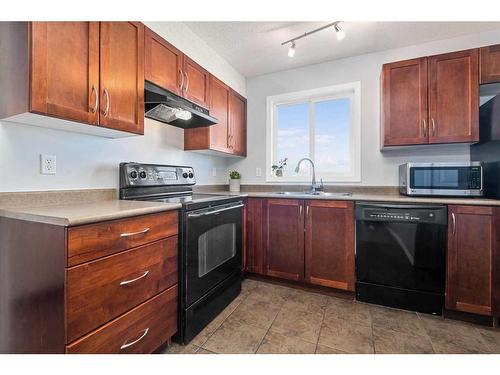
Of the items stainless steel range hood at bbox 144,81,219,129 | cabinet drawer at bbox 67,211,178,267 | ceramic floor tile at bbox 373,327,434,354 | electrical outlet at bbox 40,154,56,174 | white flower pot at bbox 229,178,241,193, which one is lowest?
ceramic floor tile at bbox 373,327,434,354

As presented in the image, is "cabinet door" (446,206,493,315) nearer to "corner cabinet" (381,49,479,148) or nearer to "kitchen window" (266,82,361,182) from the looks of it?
"corner cabinet" (381,49,479,148)

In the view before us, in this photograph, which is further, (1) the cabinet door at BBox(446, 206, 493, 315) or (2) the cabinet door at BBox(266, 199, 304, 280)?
(2) the cabinet door at BBox(266, 199, 304, 280)

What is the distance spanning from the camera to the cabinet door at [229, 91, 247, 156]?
280 cm

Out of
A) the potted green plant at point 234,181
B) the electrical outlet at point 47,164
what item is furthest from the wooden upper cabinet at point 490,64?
the electrical outlet at point 47,164

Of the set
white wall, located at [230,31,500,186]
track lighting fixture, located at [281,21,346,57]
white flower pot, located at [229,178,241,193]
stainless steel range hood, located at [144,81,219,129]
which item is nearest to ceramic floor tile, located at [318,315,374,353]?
white wall, located at [230,31,500,186]

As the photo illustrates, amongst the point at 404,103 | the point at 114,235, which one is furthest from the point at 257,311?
the point at 404,103

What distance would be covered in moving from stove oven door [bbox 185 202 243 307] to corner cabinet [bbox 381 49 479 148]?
167 centimetres

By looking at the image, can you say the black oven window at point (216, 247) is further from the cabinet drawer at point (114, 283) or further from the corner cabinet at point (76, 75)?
the corner cabinet at point (76, 75)

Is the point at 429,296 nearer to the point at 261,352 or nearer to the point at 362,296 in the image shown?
the point at 362,296

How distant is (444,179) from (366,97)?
1.15 m

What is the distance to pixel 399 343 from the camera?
1.54 metres

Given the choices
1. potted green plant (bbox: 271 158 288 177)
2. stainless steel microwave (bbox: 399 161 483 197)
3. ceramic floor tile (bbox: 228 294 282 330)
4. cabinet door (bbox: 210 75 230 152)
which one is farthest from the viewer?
potted green plant (bbox: 271 158 288 177)

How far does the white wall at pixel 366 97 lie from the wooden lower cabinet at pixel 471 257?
2.49 ft

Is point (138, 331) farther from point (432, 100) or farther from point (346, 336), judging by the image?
point (432, 100)
